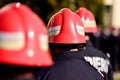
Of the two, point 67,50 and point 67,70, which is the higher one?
point 67,50

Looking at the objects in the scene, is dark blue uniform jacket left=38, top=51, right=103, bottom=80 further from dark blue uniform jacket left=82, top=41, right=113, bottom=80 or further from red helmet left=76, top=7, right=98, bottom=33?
red helmet left=76, top=7, right=98, bottom=33

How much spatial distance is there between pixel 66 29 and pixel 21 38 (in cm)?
228

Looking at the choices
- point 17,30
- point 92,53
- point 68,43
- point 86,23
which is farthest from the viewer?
point 86,23

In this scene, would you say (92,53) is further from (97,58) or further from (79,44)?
(79,44)

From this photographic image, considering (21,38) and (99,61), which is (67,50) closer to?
(99,61)

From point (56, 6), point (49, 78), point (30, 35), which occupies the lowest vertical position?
point (49, 78)

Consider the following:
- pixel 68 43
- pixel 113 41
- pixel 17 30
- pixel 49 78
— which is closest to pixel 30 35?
pixel 17 30

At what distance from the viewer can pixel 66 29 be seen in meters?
6.10

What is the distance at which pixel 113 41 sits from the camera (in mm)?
22109

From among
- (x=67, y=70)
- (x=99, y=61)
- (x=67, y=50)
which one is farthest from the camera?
(x=99, y=61)

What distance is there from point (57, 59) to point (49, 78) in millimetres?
255

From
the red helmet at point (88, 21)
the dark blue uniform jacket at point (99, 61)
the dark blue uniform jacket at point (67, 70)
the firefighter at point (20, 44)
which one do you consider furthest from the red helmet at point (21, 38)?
the red helmet at point (88, 21)

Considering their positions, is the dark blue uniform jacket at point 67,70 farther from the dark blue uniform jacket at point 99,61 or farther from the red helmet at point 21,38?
the red helmet at point 21,38

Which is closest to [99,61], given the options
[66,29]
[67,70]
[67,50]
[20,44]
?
[66,29]
